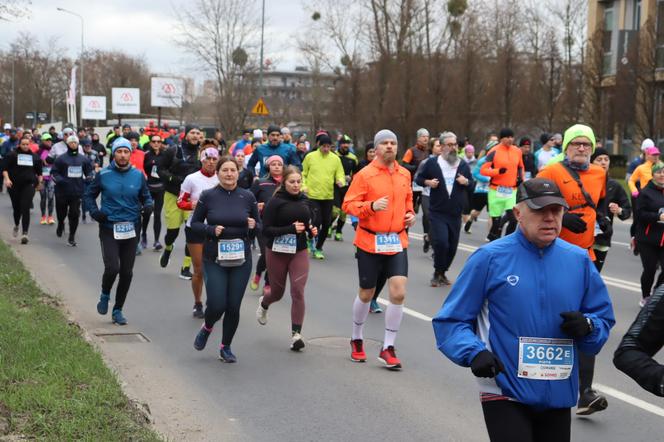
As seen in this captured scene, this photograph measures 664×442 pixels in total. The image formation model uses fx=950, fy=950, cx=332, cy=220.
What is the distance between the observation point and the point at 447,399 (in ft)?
23.2

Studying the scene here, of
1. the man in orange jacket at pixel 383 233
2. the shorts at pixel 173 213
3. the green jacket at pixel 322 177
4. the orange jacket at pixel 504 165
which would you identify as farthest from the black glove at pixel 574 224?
the orange jacket at pixel 504 165

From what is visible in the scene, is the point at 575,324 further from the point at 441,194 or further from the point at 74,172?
the point at 74,172

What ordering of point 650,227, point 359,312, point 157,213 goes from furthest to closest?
1. point 157,213
2. point 650,227
3. point 359,312

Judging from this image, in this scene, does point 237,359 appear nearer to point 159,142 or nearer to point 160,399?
point 160,399

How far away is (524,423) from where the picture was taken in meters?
3.95


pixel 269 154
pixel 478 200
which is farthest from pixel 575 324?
pixel 478 200

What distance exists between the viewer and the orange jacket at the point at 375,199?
8.09 metres

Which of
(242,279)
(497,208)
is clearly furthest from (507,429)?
(497,208)

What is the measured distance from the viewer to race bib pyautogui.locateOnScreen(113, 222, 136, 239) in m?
9.66

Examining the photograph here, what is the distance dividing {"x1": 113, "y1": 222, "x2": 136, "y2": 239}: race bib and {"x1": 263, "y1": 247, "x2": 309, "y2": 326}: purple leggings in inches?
62.8

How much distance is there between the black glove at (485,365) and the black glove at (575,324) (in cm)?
33

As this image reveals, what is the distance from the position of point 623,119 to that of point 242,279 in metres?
28.6

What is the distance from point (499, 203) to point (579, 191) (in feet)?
29.1

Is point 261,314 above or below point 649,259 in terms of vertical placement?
below
